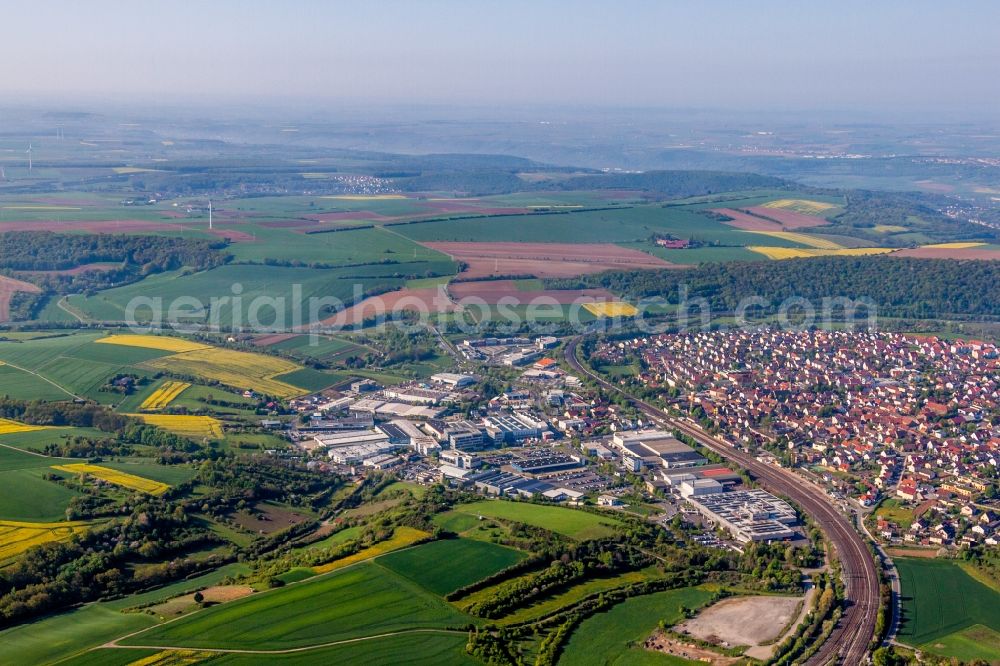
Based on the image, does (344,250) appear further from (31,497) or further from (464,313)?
(31,497)

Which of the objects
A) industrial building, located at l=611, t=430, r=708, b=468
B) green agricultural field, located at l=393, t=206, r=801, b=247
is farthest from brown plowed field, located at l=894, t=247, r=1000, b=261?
industrial building, located at l=611, t=430, r=708, b=468

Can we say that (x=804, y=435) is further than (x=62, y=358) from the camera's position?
No

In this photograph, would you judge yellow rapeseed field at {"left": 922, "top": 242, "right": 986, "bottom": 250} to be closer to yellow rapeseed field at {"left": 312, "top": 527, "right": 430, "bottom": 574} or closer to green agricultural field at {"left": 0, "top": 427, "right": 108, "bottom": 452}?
yellow rapeseed field at {"left": 312, "top": 527, "right": 430, "bottom": 574}

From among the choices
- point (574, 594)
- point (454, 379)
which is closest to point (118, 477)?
point (574, 594)

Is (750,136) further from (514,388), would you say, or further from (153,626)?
(153,626)

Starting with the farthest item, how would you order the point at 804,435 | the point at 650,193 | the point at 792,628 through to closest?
the point at 650,193
the point at 804,435
the point at 792,628

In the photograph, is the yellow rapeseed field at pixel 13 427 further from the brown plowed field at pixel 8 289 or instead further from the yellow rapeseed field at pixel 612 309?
the yellow rapeseed field at pixel 612 309

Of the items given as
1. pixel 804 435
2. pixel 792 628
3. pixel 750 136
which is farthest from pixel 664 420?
pixel 750 136
